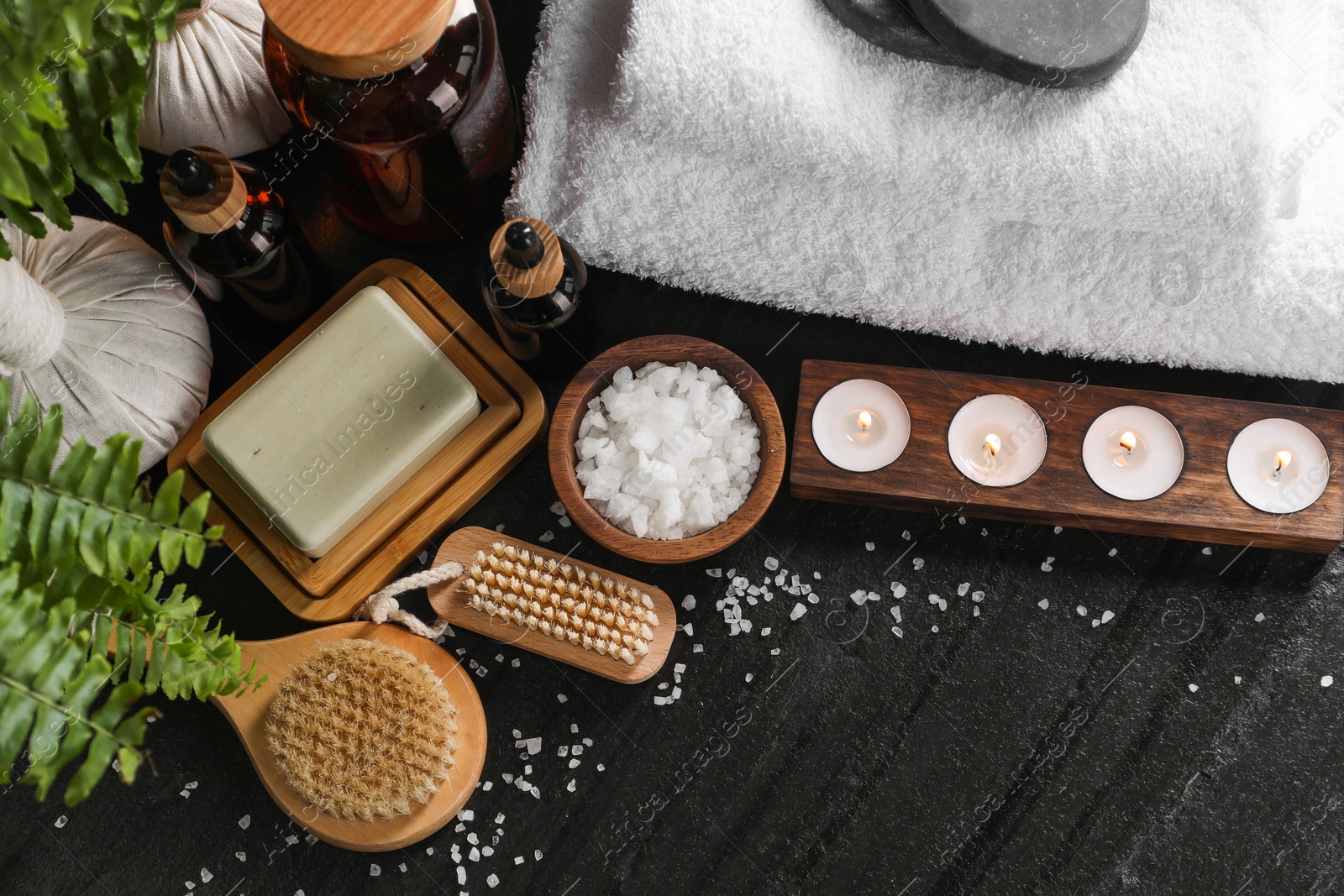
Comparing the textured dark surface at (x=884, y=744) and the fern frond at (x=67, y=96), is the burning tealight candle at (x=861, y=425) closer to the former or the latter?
the textured dark surface at (x=884, y=744)

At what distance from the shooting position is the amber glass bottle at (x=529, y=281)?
26.6 inches

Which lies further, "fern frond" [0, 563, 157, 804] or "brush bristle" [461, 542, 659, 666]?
"brush bristle" [461, 542, 659, 666]

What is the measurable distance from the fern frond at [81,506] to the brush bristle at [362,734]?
26 centimetres

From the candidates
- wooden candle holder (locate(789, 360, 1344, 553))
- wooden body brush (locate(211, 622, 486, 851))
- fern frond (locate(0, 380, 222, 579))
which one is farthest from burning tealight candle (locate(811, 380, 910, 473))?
fern frond (locate(0, 380, 222, 579))

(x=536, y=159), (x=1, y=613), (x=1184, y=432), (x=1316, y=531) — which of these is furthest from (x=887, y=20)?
(x=1, y=613)

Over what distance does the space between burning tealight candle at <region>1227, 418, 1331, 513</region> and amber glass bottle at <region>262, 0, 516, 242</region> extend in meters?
0.63

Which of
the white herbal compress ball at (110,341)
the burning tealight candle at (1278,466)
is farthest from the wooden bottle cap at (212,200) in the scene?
the burning tealight candle at (1278,466)

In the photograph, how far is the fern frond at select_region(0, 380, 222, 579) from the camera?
0.51 meters

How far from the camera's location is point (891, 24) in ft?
2.21

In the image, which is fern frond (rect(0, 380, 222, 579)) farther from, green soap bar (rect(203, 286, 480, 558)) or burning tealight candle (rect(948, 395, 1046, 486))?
burning tealight candle (rect(948, 395, 1046, 486))

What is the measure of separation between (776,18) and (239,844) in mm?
751

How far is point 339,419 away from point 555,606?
0.22m

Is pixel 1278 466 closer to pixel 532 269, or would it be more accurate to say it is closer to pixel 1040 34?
pixel 1040 34

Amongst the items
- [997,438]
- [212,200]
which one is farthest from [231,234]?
[997,438]
